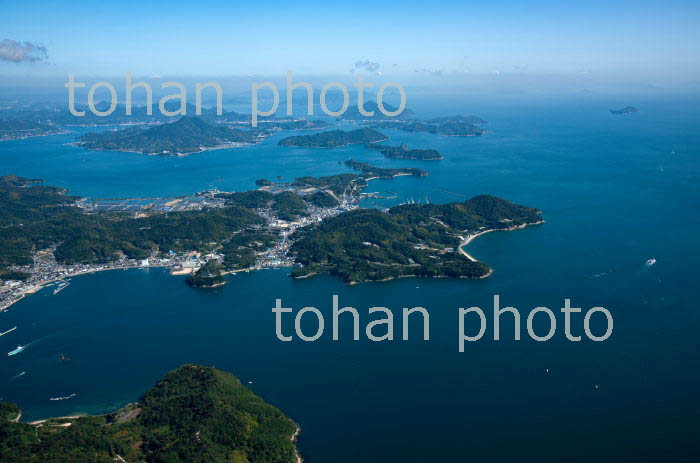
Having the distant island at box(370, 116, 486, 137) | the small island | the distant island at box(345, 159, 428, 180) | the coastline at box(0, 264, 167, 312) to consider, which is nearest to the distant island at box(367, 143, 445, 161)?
the distant island at box(345, 159, 428, 180)

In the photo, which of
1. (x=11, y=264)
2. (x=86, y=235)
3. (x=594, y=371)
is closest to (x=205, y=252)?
(x=86, y=235)

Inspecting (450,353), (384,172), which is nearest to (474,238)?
(450,353)

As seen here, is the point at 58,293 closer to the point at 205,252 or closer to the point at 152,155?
the point at 205,252

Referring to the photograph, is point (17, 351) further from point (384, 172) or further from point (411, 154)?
point (411, 154)

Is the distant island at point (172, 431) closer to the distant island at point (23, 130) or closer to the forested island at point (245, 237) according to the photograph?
the forested island at point (245, 237)

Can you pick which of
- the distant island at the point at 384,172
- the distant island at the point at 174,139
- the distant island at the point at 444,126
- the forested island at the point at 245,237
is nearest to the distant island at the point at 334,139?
the distant island at the point at 174,139
